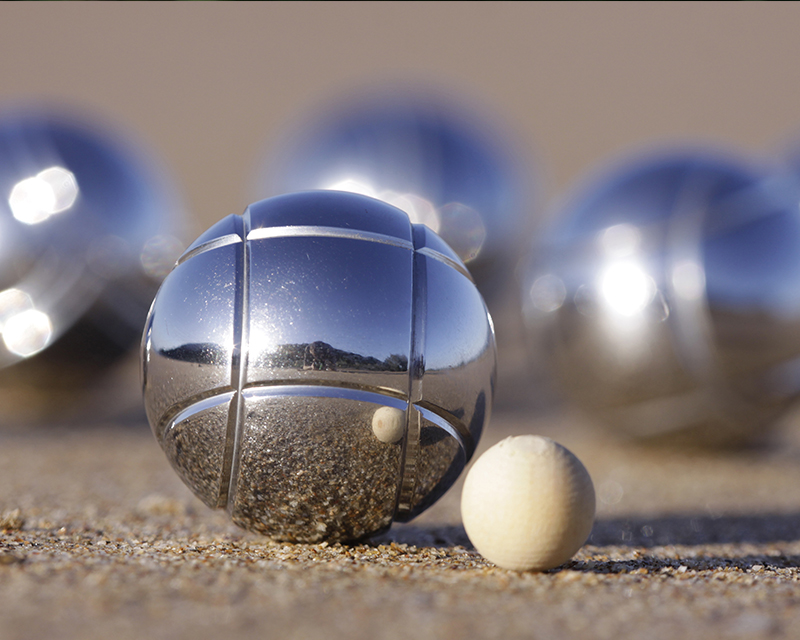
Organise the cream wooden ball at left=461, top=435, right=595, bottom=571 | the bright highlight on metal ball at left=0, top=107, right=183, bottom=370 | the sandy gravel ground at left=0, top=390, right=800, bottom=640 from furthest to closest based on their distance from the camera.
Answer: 1. the bright highlight on metal ball at left=0, top=107, right=183, bottom=370
2. the cream wooden ball at left=461, top=435, right=595, bottom=571
3. the sandy gravel ground at left=0, top=390, right=800, bottom=640

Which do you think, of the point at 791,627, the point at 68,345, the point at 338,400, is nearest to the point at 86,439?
the point at 68,345

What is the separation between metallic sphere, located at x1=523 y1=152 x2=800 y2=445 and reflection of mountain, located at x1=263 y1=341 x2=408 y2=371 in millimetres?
4244

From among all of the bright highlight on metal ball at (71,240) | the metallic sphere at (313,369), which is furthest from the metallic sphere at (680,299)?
the bright highlight on metal ball at (71,240)

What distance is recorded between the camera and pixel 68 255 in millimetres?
8164

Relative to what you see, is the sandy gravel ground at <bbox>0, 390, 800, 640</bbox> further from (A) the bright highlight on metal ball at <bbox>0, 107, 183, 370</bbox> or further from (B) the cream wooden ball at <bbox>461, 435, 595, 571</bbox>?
(A) the bright highlight on metal ball at <bbox>0, 107, 183, 370</bbox>

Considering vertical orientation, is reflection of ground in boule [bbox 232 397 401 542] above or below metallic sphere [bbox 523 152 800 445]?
below

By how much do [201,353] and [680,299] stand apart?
4.80 meters

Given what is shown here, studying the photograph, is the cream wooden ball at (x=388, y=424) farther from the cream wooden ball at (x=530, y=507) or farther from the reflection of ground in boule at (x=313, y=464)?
the cream wooden ball at (x=530, y=507)

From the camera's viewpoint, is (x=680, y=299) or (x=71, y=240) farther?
(x=71, y=240)

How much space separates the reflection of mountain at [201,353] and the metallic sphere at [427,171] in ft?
18.4

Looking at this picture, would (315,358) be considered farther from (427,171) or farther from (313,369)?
(427,171)

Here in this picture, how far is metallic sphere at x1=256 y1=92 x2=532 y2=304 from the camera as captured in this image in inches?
384

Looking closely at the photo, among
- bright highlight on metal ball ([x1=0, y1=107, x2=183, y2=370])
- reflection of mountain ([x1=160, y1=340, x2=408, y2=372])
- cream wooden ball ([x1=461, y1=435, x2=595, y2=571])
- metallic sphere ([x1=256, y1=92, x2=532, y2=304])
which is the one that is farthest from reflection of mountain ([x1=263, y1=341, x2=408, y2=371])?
metallic sphere ([x1=256, y1=92, x2=532, y2=304])

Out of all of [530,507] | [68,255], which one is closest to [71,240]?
[68,255]
